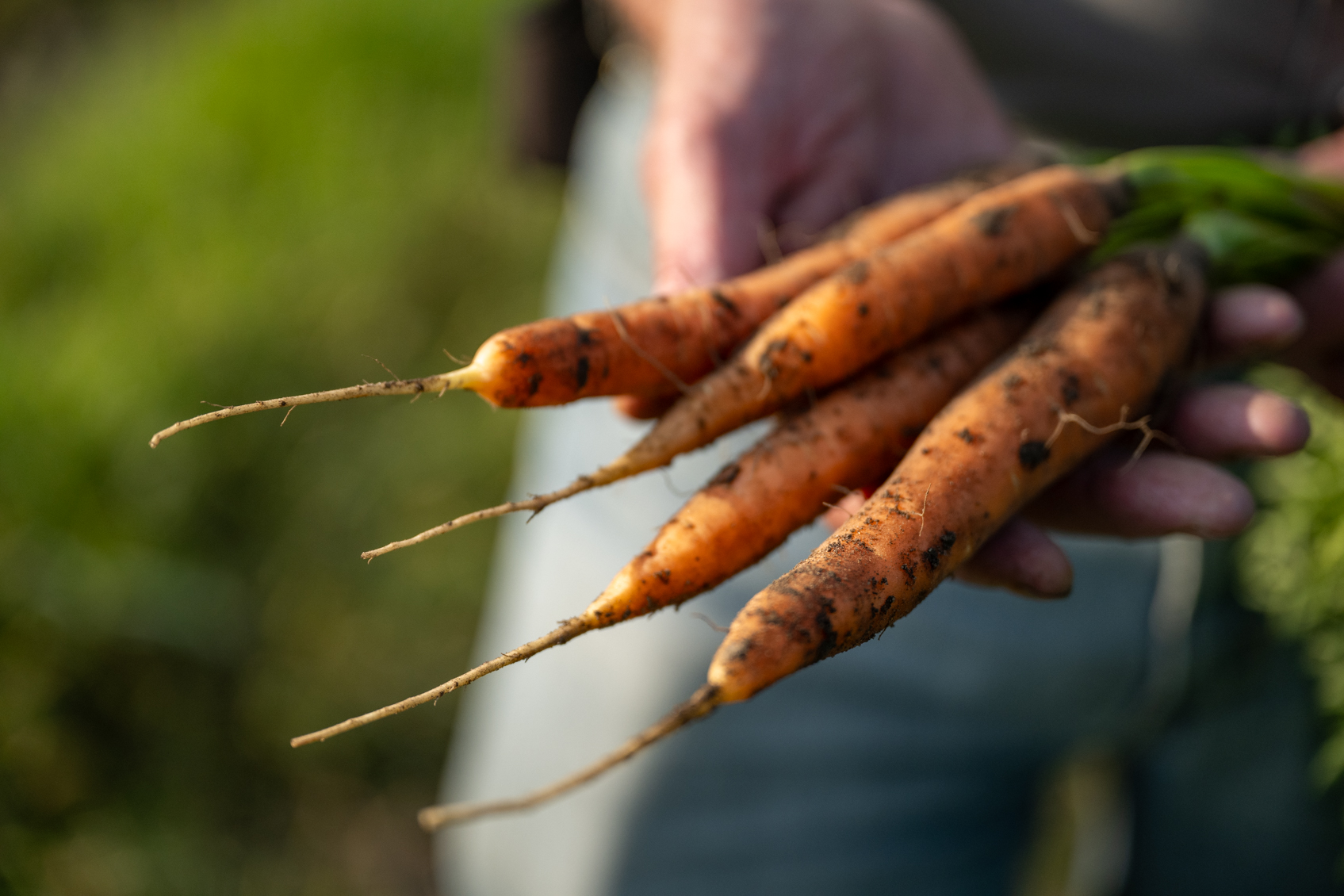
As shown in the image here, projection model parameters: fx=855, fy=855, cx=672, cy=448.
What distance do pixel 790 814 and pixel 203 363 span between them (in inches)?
129

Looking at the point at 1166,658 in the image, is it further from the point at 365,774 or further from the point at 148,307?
the point at 148,307

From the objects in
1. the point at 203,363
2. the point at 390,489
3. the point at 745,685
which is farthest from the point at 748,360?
the point at 203,363

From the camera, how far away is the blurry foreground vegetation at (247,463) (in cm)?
314

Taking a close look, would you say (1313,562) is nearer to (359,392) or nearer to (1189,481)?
(1189,481)

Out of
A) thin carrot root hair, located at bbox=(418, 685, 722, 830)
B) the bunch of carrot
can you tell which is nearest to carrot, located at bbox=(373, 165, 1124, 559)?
the bunch of carrot

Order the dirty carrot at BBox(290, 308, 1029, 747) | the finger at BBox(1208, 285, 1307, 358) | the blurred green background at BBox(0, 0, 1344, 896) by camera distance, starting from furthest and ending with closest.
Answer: the blurred green background at BBox(0, 0, 1344, 896) → the finger at BBox(1208, 285, 1307, 358) → the dirty carrot at BBox(290, 308, 1029, 747)

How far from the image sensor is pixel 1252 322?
1780 millimetres

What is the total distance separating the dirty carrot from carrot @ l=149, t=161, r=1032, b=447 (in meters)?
0.23

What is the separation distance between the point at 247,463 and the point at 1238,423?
3670 millimetres

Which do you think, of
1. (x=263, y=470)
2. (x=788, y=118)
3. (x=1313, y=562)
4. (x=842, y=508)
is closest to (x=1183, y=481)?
(x=842, y=508)

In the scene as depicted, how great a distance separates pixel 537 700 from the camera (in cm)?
255

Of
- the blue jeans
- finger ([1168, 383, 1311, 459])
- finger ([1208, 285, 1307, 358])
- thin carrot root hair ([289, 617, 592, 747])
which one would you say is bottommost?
the blue jeans

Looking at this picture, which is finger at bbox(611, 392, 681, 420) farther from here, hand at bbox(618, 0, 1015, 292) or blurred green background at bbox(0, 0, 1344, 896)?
blurred green background at bbox(0, 0, 1344, 896)

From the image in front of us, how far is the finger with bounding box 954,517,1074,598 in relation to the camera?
1.45m
